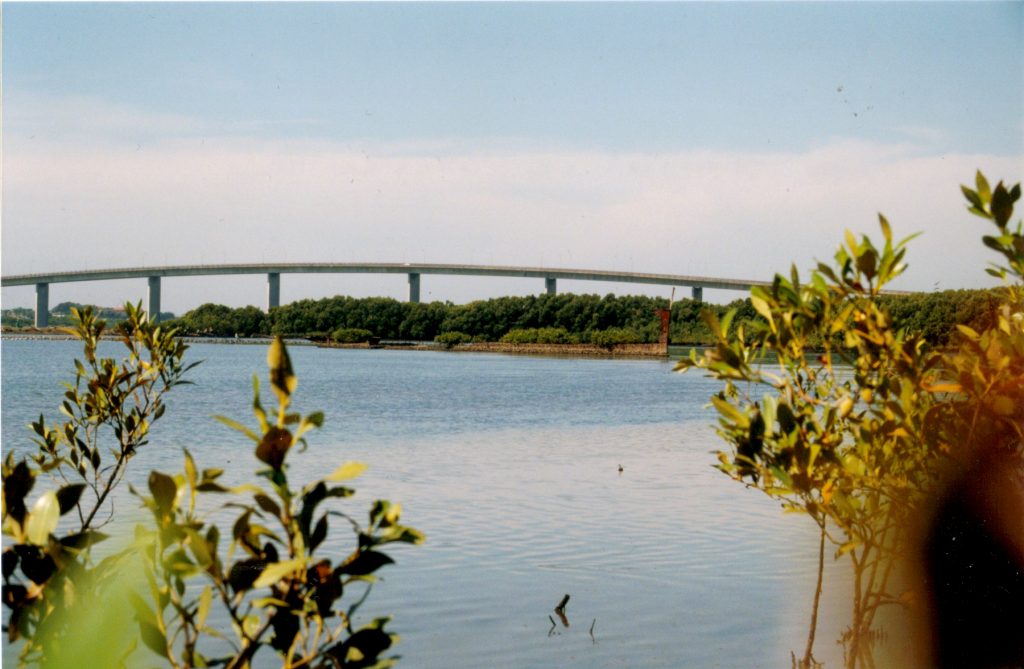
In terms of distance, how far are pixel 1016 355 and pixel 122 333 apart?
563 centimetres

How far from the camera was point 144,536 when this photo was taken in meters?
2.42

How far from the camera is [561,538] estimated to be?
39.9ft

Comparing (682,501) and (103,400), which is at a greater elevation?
(103,400)

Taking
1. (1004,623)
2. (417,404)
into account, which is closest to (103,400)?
(1004,623)

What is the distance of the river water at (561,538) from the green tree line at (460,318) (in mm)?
68898

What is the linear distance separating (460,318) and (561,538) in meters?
96.8

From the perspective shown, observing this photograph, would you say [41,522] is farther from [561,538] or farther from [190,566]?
[561,538]

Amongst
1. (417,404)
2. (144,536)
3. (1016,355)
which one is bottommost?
(417,404)

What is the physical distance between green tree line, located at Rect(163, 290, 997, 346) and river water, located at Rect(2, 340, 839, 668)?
68.9 meters

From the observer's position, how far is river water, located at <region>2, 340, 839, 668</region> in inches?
322

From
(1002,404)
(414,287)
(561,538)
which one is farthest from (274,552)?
(414,287)

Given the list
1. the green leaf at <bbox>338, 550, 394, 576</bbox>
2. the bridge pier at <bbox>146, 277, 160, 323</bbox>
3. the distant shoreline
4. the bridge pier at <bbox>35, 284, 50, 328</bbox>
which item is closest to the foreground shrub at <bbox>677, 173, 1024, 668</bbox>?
the green leaf at <bbox>338, 550, 394, 576</bbox>

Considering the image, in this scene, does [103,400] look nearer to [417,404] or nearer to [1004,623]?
[1004,623]

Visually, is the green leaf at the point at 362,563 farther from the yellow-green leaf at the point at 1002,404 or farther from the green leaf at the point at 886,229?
the yellow-green leaf at the point at 1002,404
